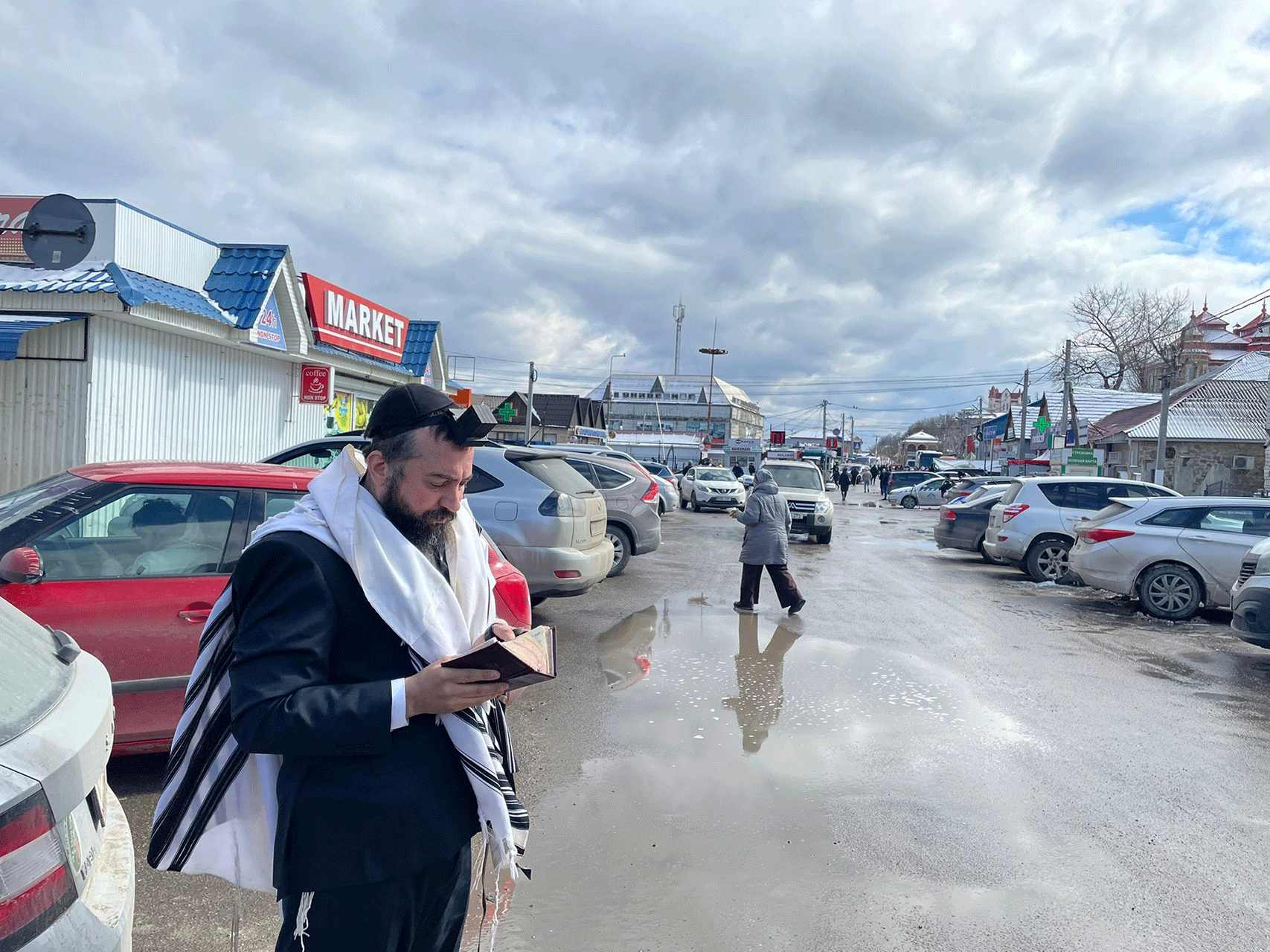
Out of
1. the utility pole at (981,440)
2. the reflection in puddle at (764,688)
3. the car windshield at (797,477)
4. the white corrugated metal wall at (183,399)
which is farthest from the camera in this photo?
the utility pole at (981,440)

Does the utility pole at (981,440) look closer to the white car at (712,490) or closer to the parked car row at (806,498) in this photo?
the white car at (712,490)

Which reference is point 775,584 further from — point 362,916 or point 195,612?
point 362,916

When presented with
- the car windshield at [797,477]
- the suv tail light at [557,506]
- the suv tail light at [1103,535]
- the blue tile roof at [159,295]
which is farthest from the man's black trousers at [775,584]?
the car windshield at [797,477]

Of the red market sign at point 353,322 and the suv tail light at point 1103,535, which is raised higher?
the red market sign at point 353,322

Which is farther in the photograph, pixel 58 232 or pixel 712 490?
pixel 712 490

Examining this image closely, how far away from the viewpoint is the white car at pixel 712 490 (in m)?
28.1

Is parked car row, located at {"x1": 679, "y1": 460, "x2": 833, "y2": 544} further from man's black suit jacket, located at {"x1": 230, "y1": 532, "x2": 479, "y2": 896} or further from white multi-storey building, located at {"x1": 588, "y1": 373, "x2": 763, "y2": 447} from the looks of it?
white multi-storey building, located at {"x1": 588, "y1": 373, "x2": 763, "y2": 447}

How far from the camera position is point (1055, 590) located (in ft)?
41.9

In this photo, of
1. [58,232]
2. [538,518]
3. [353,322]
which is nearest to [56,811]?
[538,518]

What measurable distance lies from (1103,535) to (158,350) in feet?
39.5

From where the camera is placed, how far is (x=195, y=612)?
429cm

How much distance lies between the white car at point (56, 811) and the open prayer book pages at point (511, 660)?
850mm

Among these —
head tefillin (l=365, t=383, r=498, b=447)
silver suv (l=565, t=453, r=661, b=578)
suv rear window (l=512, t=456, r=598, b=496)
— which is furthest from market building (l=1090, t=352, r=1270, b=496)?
head tefillin (l=365, t=383, r=498, b=447)

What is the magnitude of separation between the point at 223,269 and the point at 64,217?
326cm
